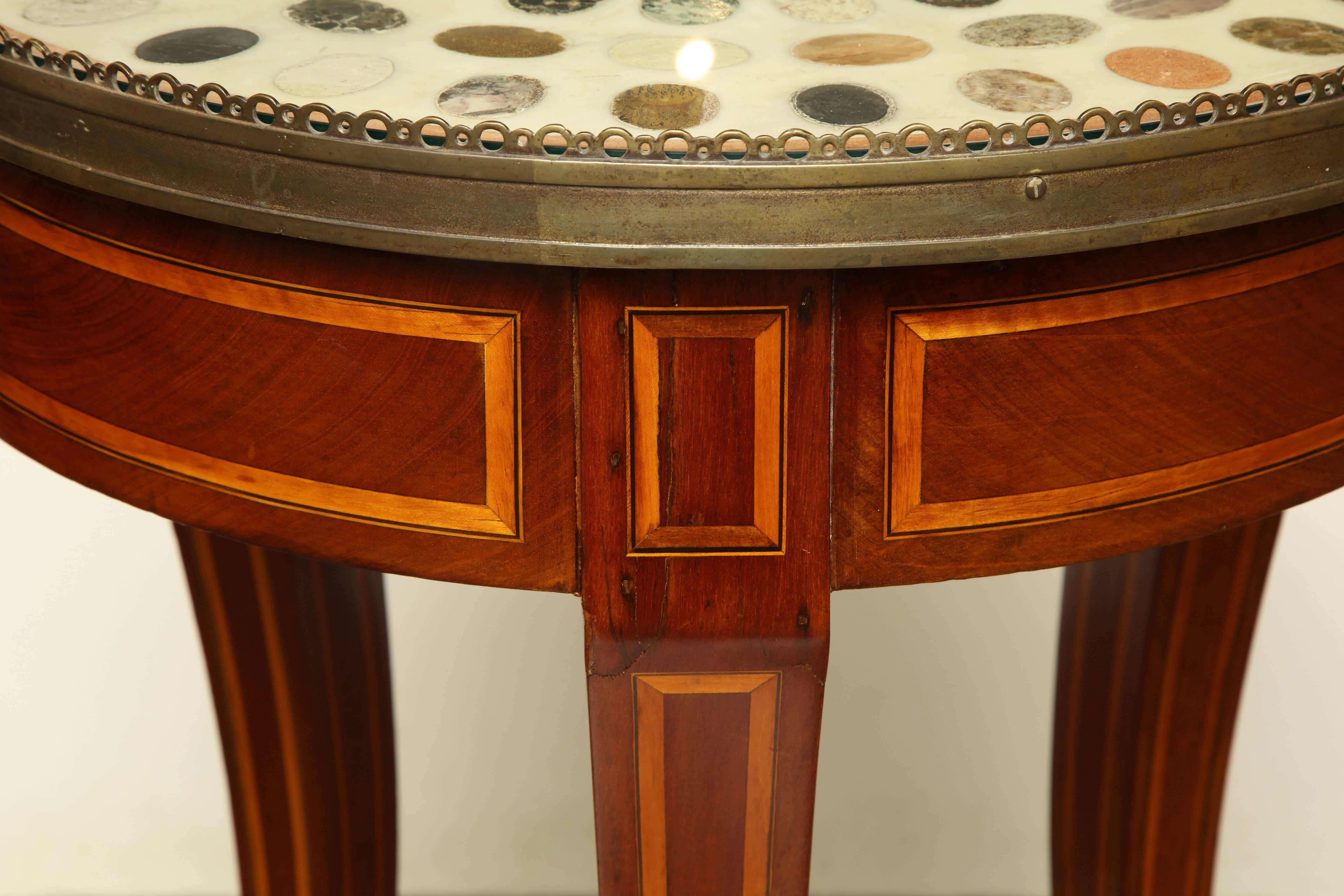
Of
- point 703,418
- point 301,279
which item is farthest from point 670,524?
point 301,279

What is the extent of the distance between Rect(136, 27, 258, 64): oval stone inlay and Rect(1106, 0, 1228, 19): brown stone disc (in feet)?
1.05

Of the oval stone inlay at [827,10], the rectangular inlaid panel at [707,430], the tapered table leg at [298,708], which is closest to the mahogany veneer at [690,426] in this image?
the rectangular inlaid panel at [707,430]

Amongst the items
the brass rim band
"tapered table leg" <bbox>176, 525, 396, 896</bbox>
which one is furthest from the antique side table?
"tapered table leg" <bbox>176, 525, 396, 896</bbox>

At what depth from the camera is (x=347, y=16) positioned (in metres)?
0.59

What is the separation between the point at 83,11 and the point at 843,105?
0.29m

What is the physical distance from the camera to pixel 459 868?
1.24 metres

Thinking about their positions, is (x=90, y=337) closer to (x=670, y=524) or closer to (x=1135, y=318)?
(x=670, y=524)

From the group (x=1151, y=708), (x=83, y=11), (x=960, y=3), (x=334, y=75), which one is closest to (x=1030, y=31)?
(x=960, y=3)

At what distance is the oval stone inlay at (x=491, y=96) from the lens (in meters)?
0.50

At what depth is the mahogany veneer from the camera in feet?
1.71

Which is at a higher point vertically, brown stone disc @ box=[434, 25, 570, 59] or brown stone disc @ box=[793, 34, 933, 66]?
brown stone disc @ box=[434, 25, 570, 59]

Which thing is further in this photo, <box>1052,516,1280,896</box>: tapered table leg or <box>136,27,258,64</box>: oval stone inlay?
<box>1052,516,1280,896</box>: tapered table leg

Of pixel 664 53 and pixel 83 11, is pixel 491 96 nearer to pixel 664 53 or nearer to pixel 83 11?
pixel 664 53

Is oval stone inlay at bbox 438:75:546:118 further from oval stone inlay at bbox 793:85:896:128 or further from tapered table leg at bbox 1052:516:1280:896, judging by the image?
tapered table leg at bbox 1052:516:1280:896
